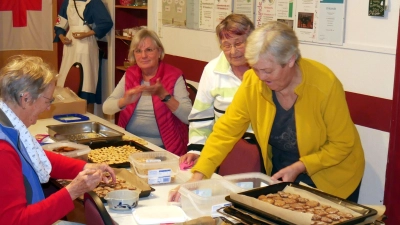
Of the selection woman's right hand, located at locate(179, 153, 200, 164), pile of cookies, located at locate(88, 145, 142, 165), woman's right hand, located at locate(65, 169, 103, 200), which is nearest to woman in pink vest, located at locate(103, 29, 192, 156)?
pile of cookies, located at locate(88, 145, 142, 165)

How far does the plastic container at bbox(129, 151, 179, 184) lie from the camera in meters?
2.67

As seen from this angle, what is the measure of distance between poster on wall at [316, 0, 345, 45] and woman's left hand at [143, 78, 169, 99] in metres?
1.03

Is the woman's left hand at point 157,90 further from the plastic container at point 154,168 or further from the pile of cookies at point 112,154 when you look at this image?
the plastic container at point 154,168

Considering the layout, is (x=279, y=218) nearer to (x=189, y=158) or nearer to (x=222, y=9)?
(x=189, y=158)

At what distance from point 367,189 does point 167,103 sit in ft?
4.36

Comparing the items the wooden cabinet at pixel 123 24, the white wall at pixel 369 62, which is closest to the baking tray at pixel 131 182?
the white wall at pixel 369 62

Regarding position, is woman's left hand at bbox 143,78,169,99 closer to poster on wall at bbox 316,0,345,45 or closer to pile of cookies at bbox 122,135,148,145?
pile of cookies at bbox 122,135,148,145

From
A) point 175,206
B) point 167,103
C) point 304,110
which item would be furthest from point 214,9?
point 175,206

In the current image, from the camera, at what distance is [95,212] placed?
2.00 m

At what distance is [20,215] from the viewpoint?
199cm

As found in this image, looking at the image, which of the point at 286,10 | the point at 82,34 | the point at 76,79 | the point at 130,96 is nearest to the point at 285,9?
the point at 286,10

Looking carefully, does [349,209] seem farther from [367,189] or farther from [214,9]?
[214,9]

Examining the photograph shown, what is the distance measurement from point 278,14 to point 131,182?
1854 millimetres

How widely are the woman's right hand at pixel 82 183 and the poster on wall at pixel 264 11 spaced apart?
2163mm
